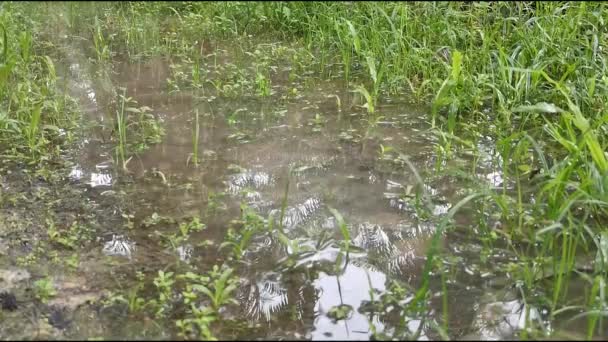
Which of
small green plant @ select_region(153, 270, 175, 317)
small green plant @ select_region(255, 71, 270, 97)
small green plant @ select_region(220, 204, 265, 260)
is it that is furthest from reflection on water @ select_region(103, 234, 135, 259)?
small green plant @ select_region(255, 71, 270, 97)

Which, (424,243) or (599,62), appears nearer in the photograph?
(424,243)

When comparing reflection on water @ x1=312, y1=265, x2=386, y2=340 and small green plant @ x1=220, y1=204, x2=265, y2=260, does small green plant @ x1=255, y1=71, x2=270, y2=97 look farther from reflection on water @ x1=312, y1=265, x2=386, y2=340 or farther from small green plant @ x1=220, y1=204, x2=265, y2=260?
reflection on water @ x1=312, y1=265, x2=386, y2=340

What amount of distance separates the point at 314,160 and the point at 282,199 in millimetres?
526

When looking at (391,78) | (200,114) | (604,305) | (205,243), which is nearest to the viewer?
(604,305)

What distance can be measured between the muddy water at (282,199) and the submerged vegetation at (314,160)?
14 millimetres

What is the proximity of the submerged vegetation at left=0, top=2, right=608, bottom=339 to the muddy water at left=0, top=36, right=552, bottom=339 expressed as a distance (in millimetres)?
14

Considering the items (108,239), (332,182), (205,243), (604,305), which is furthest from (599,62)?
(108,239)

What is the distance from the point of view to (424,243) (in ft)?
9.85

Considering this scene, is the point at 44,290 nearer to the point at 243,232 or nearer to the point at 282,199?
the point at 243,232

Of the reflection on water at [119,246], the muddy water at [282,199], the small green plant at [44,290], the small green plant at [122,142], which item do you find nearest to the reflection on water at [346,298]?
the muddy water at [282,199]

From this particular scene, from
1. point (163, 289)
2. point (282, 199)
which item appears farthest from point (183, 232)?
point (282, 199)

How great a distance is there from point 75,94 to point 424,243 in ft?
9.44

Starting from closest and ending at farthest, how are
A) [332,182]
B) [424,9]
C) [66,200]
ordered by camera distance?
[66,200] < [332,182] < [424,9]

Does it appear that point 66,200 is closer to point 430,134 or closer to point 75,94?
point 75,94
